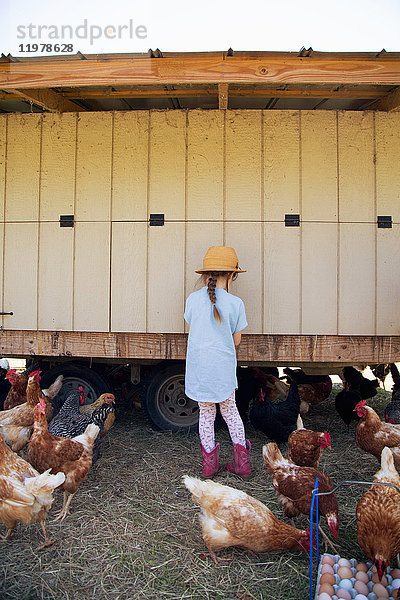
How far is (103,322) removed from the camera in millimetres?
4117

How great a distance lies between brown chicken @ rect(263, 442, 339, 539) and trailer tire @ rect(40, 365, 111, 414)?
2.41 metres

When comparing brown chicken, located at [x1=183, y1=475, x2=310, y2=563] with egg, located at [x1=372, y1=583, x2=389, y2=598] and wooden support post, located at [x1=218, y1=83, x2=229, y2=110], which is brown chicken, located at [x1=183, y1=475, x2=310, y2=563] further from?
wooden support post, located at [x1=218, y1=83, x2=229, y2=110]

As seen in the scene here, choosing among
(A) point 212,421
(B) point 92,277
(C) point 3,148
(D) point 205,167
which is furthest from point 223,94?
(A) point 212,421

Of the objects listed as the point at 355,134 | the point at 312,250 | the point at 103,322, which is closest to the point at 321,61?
the point at 355,134

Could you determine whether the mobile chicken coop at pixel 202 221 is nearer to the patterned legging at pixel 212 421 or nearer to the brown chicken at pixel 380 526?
the patterned legging at pixel 212 421

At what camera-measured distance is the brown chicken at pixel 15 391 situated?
15.3 ft

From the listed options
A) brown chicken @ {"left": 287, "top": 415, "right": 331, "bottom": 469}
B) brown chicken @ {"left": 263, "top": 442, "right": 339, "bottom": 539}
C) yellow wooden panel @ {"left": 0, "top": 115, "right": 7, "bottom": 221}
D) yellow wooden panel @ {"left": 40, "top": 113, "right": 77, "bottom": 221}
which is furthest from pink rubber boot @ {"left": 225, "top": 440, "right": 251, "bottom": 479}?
yellow wooden panel @ {"left": 0, "top": 115, "right": 7, "bottom": 221}

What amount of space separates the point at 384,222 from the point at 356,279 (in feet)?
1.98

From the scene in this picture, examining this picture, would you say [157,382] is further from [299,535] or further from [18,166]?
Result: [18,166]

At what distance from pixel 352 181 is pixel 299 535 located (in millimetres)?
3072

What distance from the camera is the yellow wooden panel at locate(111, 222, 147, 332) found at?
4086 millimetres

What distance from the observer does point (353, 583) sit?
2.04 metres

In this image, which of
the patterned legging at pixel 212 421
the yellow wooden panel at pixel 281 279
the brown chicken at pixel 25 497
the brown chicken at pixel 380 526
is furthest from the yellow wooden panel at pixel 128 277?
the brown chicken at pixel 380 526

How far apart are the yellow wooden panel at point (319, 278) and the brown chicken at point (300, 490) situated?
1.46 m
